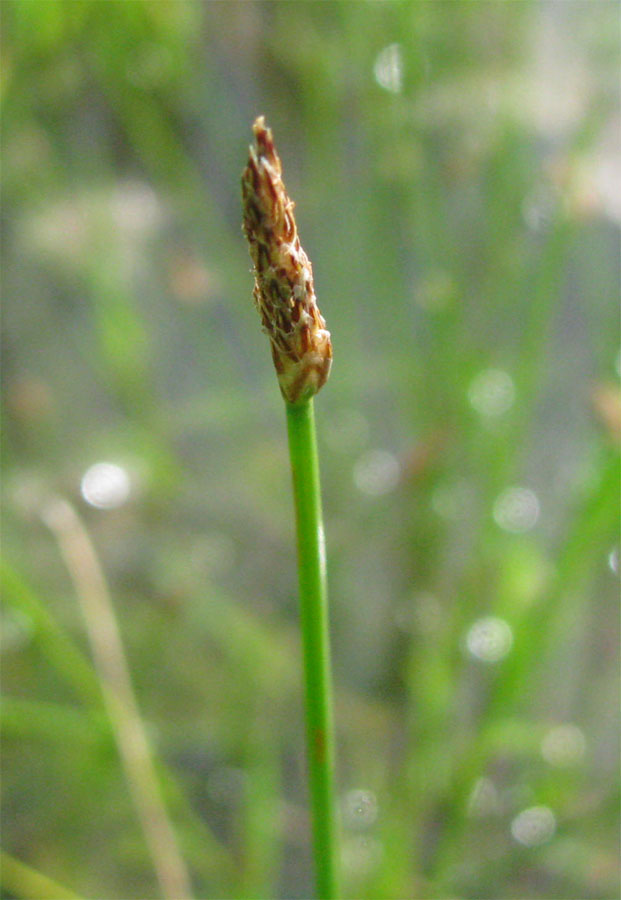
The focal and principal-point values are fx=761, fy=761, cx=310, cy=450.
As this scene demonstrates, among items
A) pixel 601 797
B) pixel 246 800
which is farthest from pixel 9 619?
pixel 601 797

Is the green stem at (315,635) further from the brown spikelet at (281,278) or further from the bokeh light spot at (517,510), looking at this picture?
the bokeh light spot at (517,510)

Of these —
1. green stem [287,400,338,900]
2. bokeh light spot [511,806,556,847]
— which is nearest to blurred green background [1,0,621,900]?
bokeh light spot [511,806,556,847]

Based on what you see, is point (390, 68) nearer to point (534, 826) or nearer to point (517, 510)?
point (517, 510)

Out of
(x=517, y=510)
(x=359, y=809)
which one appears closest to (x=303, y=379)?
(x=359, y=809)

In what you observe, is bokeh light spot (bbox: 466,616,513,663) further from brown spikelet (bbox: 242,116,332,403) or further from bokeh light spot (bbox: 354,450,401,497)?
brown spikelet (bbox: 242,116,332,403)

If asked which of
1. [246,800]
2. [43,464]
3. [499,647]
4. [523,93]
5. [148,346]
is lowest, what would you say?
[246,800]

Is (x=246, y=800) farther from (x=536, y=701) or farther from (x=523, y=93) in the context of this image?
(x=523, y=93)

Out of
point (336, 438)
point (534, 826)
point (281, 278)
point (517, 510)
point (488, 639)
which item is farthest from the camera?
point (336, 438)
